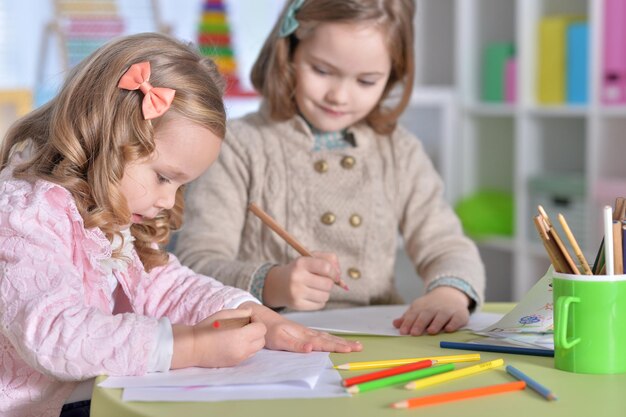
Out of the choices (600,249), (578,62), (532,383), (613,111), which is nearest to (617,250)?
(600,249)

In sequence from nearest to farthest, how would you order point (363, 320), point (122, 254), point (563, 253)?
point (563, 253) < point (122, 254) < point (363, 320)

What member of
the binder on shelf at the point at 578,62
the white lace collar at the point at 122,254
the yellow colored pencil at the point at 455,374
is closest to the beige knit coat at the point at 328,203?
the white lace collar at the point at 122,254

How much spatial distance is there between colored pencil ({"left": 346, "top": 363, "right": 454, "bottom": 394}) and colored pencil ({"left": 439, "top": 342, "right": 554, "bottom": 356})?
113 mm

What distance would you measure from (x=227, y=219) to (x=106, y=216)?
0.49m

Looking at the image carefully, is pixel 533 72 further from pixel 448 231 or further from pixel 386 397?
pixel 386 397

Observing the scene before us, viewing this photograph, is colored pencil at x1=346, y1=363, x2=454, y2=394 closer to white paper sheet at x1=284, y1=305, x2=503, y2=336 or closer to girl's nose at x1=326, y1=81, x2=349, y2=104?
white paper sheet at x1=284, y1=305, x2=503, y2=336

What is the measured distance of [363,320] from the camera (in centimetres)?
129

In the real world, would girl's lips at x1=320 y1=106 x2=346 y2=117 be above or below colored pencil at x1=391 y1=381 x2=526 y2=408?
above

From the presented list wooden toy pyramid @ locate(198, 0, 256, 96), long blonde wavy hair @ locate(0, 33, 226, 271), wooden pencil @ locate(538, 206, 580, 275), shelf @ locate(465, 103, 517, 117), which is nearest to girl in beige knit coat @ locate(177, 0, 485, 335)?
long blonde wavy hair @ locate(0, 33, 226, 271)

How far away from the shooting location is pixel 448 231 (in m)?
1.63

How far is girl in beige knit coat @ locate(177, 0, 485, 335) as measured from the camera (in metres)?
1.54

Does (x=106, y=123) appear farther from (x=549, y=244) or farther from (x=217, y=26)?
(x=217, y=26)

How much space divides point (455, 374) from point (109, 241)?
42cm

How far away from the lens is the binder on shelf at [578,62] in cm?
274
